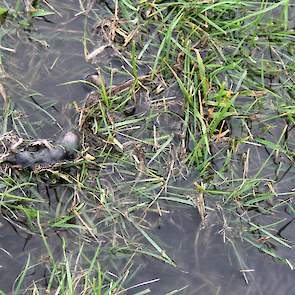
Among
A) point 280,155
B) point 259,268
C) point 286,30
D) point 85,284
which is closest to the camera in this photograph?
point 85,284

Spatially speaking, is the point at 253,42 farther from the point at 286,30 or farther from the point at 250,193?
the point at 250,193

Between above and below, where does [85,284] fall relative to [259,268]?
above

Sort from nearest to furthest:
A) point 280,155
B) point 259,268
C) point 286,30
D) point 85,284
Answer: point 85,284, point 259,268, point 280,155, point 286,30

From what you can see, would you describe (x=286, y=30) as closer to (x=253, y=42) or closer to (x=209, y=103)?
(x=253, y=42)

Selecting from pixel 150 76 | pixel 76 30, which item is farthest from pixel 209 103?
pixel 76 30

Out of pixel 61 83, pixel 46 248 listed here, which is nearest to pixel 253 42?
pixel 61 83

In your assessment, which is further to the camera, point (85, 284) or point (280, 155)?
point (280, 155)

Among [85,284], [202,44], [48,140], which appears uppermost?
[202,44]
